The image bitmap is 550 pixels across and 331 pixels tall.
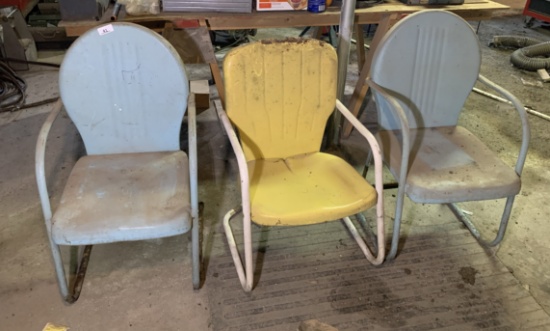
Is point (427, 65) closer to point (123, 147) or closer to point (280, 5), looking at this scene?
point (280, 5)

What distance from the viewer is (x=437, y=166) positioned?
1682mm

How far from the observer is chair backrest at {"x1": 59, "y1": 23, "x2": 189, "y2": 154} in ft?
4.96

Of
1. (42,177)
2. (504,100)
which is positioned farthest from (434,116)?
(504,100)

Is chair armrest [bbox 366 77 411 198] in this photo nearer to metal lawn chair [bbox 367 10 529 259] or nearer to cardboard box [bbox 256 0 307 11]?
metal lawn chair [bbox 367 10 529 259]

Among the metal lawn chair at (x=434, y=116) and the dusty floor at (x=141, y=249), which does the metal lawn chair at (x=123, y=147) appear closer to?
the dusty floor at (x=141, y=249)

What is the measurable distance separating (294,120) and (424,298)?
2.65 ft

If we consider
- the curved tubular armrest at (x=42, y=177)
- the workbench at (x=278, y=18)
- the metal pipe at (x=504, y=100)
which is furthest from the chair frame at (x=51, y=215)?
the metal pipe at (x=504, y=100)

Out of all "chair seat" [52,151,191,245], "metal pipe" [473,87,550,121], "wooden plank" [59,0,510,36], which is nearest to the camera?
"chair seat" [52,151,191,245]

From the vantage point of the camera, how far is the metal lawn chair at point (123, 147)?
1361mm

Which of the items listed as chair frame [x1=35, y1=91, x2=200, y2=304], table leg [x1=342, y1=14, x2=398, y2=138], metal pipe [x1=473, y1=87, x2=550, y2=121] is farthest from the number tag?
metal pipe [x1=473, y1=87, x2=550, y2=121]

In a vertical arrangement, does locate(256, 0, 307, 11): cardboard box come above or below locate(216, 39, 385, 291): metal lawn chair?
above

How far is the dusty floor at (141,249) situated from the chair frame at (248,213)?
11cm

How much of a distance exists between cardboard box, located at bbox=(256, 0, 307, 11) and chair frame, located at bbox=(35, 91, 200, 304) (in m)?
0.74

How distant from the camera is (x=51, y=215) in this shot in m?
1.37
